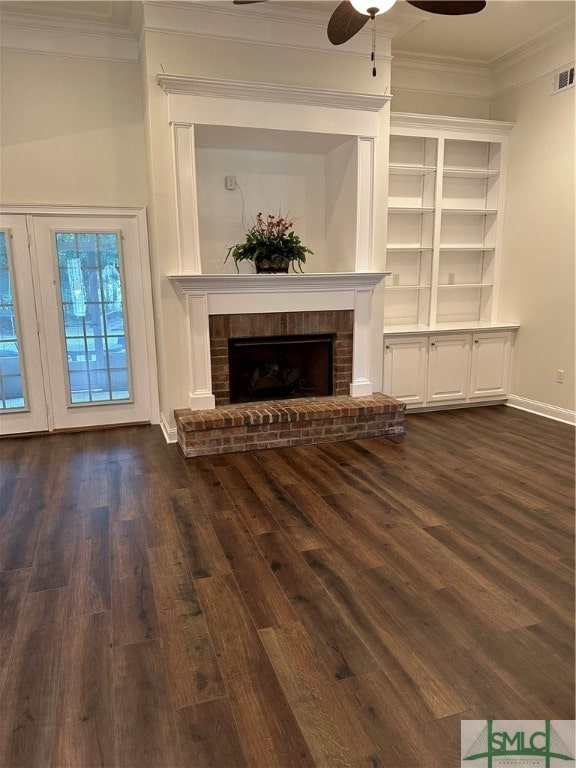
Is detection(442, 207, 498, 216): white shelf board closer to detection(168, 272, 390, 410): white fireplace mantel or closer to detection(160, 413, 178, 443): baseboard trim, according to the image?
detection(168, 272, 390, 410): white fireplace mantel

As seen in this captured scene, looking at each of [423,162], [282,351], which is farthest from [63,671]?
[423,162]

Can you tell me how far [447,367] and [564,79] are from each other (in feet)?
9.12

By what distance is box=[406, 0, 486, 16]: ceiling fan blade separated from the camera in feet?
8.19

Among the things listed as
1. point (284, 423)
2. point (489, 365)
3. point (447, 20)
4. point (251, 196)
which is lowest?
point (284, 423)

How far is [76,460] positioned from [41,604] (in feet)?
6.20

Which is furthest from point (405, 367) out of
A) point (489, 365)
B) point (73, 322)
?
point (73, 322)

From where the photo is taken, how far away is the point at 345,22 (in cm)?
278

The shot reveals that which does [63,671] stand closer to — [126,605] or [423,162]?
A: [126,605]

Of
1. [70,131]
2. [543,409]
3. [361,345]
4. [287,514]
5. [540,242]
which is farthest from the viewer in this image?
[543,409]

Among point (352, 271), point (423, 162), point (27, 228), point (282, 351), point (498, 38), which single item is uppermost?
point (498, 38)

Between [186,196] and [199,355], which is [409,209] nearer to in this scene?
[186,196]

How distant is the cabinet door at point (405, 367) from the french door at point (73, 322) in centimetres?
228

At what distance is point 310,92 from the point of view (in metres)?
4.20

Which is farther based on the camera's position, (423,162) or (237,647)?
(423,162)
